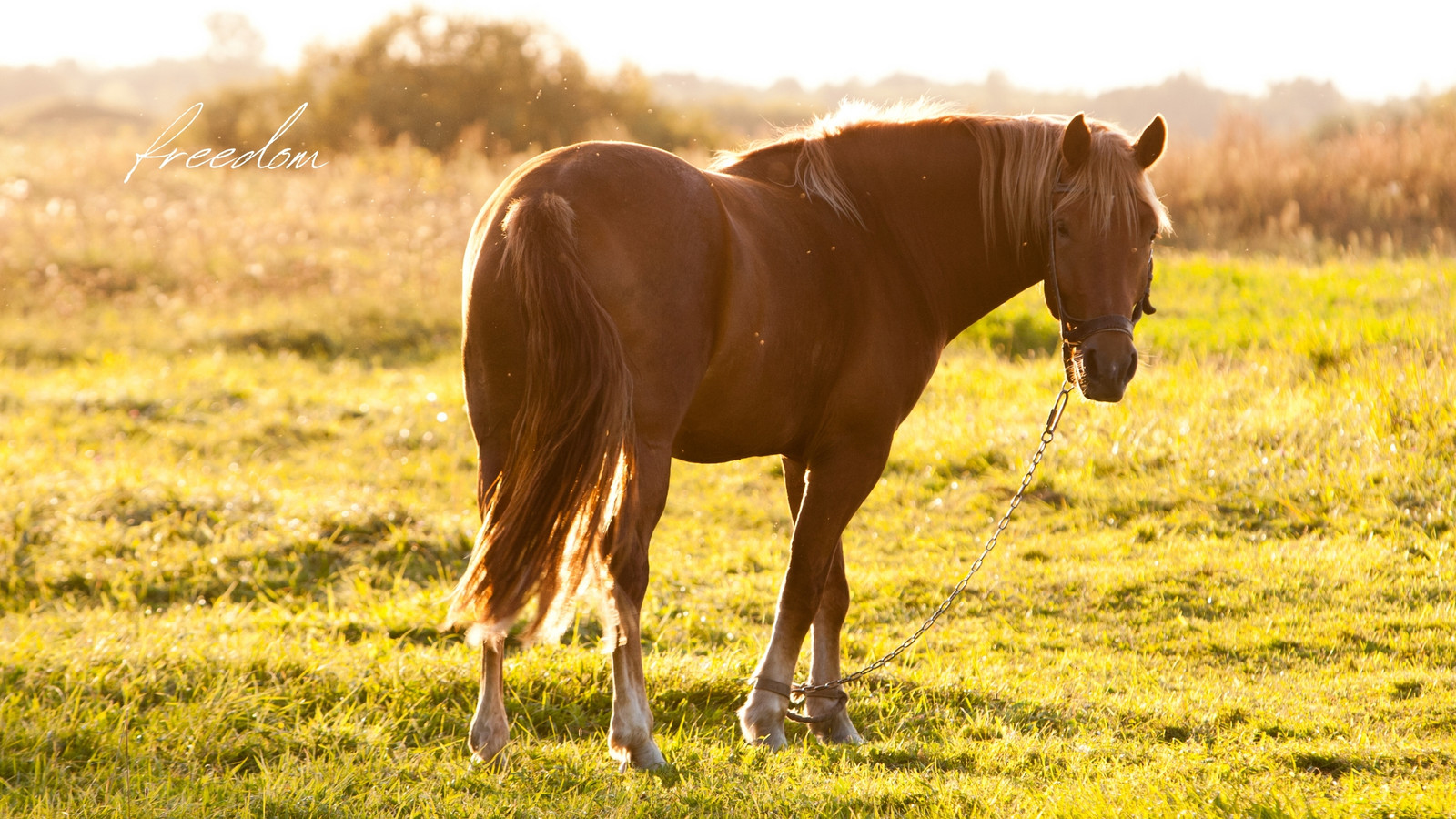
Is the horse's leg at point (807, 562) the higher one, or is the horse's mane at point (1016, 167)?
the horse's mane at point (1016, 167)

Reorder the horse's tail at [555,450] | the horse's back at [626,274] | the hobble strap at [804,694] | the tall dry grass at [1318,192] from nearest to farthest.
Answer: the horse's tail at [555,450], the horse's back at [626,274], the hobble strap at [804,694], the tall dry grass at [1318,192]

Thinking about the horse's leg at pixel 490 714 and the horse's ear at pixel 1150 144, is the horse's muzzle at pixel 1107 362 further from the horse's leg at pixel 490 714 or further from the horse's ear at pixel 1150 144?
the horse's leg at pixel 490 714

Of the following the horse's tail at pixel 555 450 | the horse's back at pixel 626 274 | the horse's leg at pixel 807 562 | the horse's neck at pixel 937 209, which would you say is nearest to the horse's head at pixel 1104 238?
the horse's neck at pixel 937 209

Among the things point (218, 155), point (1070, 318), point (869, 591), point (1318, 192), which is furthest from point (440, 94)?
point (1070, 318)

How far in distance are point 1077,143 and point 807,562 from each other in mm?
1565

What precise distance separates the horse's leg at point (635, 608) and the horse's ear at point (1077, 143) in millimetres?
1596

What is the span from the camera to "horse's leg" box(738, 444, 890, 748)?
364 cm

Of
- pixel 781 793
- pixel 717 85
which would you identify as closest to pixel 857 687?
pixel 781 793

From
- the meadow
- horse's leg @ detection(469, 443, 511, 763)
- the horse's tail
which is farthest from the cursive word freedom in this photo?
the horse's tail

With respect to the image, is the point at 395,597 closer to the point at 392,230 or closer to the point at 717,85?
the point at 392,230

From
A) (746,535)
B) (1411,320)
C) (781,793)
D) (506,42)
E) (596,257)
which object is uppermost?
(506,42)

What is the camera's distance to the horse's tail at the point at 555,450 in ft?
9.41

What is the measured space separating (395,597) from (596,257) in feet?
9.67

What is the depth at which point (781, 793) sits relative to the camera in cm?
312
